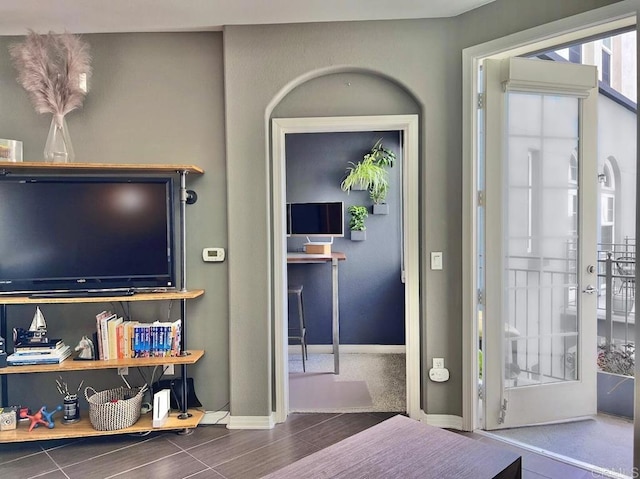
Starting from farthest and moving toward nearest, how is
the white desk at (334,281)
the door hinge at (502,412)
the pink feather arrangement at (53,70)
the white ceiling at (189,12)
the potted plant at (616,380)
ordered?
the white desk at (334,281)
the potted plant at (616,380)
the door hinge at (502,412)
the pink feather arrangement at (53,70)
the white ceiling at (189,12)

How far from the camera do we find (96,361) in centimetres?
266

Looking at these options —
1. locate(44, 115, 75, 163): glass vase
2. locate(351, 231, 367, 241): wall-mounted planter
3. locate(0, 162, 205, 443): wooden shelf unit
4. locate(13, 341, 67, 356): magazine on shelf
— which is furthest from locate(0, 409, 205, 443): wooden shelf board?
locate(351, 231, 367, 241): wall-mounted planter

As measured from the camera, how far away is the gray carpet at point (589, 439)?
241 centimetres

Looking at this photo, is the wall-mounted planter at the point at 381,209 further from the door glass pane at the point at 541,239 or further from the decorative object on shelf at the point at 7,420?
the decorative object on shelf at the point at 7,420

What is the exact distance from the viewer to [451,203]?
2807mm

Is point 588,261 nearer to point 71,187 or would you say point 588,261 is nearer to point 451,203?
point 451,203

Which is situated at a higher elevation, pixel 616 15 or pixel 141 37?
pixel 141 37

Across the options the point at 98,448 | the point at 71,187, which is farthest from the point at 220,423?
the point at 71,187

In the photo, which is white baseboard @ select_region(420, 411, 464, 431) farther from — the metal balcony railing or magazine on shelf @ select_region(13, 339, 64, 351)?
magazine on shelf @ select_region(13, 339, 64, 351)

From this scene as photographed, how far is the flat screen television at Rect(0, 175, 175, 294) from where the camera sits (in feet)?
8.66

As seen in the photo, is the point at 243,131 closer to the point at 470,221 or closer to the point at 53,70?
the point at 53,70

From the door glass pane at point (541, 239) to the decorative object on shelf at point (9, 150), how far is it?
3156mm

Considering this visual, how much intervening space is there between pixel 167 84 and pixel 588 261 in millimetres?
3141

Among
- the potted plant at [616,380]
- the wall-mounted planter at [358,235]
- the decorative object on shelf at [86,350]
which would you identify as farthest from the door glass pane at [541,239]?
the decorative object on shelf at [86,350]
